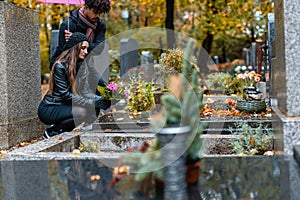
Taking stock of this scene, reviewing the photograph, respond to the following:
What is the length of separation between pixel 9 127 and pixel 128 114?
1.66m

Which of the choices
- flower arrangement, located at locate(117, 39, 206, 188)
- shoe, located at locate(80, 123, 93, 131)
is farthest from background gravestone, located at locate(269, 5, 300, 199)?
shoe, located at locate(80, 123, 93, 131)

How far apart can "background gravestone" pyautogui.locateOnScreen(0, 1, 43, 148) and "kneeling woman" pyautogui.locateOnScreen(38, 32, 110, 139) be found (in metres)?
0.40

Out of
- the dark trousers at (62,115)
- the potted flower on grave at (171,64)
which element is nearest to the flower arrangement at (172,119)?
the dark trousers at (62,115)

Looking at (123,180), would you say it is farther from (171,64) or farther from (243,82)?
(243,82)

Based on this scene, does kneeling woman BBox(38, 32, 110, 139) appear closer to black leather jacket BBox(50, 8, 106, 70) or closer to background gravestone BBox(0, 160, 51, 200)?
black leather jacket BBox(50, 8, 106, 70)

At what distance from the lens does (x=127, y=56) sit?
9.98 metres

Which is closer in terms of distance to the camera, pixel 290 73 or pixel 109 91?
pixel 290 73

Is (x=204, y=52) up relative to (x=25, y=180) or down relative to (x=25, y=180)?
up

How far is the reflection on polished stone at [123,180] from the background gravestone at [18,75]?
2327 mm

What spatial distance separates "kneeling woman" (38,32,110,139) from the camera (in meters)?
5.11

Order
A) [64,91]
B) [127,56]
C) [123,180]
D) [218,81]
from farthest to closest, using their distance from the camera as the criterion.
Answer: [218,81], [127,56], [64,91], [123,180]

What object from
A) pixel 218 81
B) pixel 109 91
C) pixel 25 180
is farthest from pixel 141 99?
pixel 218 81

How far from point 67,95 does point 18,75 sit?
0.87 m

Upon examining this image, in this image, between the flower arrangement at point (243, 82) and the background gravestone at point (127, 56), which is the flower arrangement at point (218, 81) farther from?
the background gravestone at point (127, 56)
